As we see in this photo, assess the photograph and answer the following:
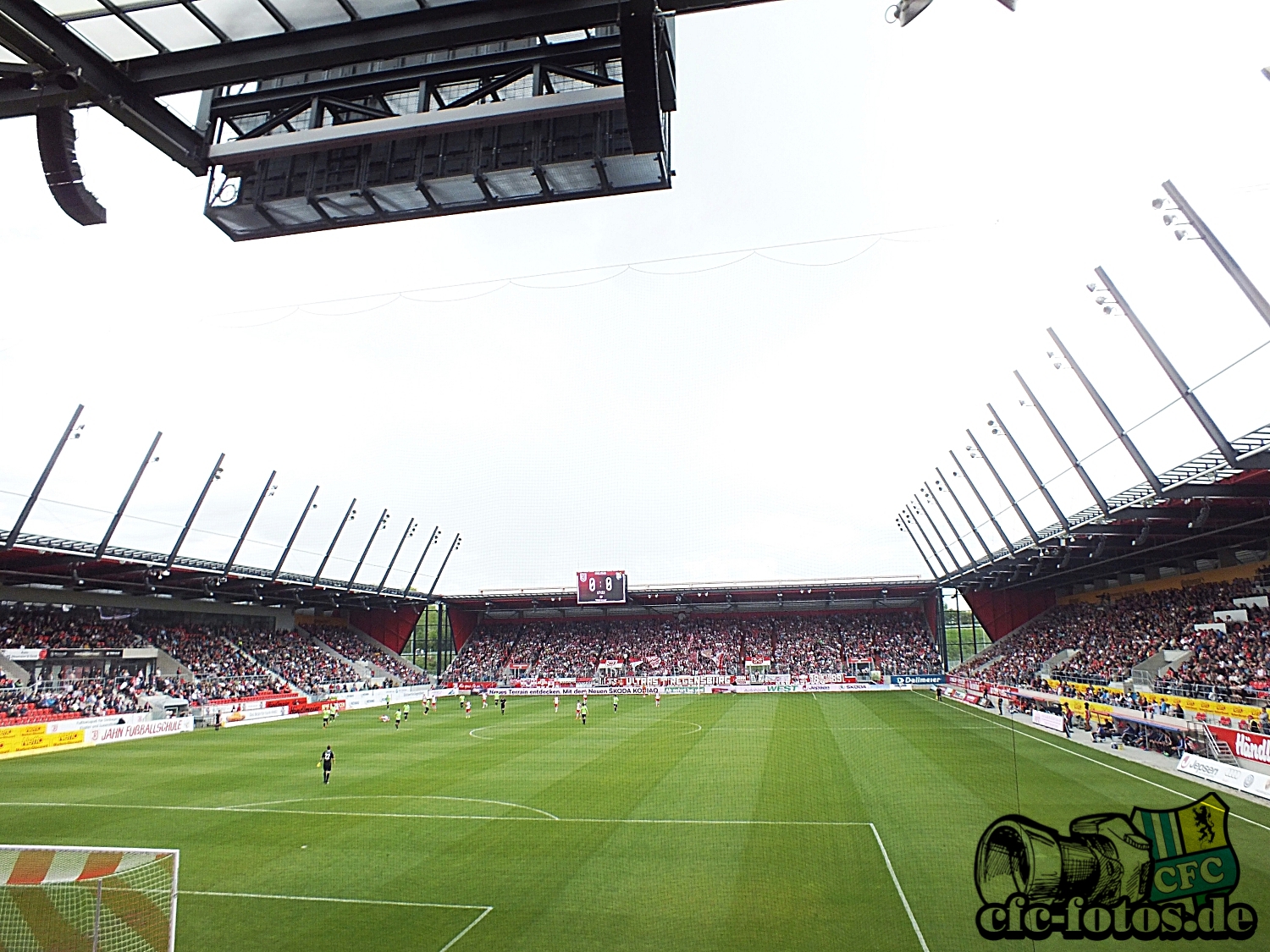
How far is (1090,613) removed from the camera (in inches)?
1735

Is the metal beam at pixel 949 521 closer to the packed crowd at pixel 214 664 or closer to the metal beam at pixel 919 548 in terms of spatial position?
the metal beam at pixel 919 548

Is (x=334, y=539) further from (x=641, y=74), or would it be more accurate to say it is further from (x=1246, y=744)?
(x=641, y=74)

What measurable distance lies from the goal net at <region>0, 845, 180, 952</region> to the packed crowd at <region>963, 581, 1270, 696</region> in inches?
1120

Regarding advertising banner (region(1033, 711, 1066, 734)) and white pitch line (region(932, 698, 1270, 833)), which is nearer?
white pitch line (region(932, 698, 1270, 833))

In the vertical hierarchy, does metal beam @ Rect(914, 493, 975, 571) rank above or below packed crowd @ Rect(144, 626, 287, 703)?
above

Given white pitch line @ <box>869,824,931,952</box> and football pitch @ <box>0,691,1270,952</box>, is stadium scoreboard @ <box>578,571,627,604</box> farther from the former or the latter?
white pitch line @ <box>869,824,931,952</box>

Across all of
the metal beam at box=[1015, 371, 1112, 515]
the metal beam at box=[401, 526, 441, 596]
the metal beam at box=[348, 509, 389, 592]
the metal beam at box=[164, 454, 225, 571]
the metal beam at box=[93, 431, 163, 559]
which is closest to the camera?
the metal beam at box=[1015, 371, 1112, 515]

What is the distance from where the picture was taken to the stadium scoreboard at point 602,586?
5525cm

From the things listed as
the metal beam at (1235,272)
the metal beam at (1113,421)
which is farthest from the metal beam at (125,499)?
the metal beam at (1235,272)

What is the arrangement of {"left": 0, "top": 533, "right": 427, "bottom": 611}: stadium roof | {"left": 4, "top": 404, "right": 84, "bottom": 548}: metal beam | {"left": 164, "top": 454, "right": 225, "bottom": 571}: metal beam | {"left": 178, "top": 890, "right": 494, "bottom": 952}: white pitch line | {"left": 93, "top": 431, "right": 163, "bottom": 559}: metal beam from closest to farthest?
{"left": 178, "top": 890, "right": 494, "bottom": 952}: white pitch line, {"left": 4, "top": 404, "right": 84, "bottom": 548}: metal beam, {"left": 93, "top": 431, "right": 163, "bottom": 559}: metal beam, {"left": 0, "top": 533, "right": 427, "bottom": 611}: stadium roof, {"left": 164, "top": 454, "right": 225, "bottom": 571}: metal beam

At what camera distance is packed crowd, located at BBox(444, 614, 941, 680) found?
5938 centimetres

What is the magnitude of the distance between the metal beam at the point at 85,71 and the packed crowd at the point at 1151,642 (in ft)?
98.2

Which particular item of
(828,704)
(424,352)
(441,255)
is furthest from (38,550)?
(828,704)

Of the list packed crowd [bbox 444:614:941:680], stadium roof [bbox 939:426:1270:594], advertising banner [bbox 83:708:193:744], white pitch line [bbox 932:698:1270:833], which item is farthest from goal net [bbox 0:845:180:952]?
packed crowd [bbox 444:614:941:680]
